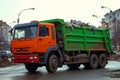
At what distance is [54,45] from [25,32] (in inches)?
76.3

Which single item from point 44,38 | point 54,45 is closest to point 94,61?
point 54,45

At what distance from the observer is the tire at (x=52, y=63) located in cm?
2355

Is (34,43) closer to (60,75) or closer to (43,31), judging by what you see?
(43,31)

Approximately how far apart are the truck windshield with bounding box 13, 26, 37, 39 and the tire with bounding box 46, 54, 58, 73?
5.91 ft

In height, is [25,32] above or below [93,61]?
above

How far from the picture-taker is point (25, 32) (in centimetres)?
2348

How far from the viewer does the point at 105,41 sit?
29594mm

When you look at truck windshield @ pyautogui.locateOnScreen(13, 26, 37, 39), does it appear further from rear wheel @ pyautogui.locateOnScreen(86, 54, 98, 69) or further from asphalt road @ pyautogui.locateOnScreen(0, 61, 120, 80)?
rear wheel @ pyautogui.locateOnScreen(86, 54, 98, 69)

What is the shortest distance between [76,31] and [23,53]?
453cm

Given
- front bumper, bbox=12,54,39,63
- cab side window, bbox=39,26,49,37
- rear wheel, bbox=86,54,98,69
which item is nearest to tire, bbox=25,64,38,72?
front bumper, bbox=12,54,39,63

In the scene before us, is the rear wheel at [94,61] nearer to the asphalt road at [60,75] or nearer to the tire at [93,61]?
the tire at [93,61]

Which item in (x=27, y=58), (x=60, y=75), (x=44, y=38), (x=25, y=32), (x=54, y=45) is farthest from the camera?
(x=54, y=45)

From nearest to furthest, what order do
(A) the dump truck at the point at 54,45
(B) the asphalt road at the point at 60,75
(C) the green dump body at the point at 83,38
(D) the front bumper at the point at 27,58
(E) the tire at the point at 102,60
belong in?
1. (B) the asphalt road at the point at 60,75
2. (D) the front bumper at the point at 27,58
3. (A) the dump truck at the point at 54,45
4. (C) the green dump body at the point at 83,38
5. (E) the tire at the point at 102,60

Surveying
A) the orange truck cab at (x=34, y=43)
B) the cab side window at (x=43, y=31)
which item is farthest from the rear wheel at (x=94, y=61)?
the cab side window at (x=43, y=31)
